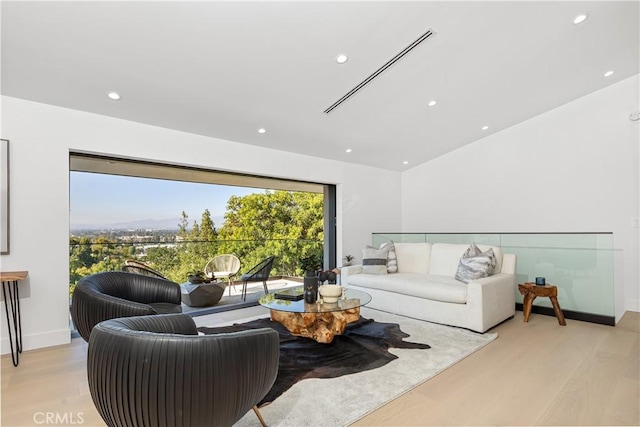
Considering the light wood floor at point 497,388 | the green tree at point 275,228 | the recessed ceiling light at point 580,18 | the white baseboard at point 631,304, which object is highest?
the recessed ceiling light at point 580,18

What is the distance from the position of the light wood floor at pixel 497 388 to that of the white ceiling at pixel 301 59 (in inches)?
99.9

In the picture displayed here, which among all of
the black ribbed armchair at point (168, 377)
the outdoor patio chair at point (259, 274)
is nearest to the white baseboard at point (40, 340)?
the outdoor patio chair at point (259, 274)

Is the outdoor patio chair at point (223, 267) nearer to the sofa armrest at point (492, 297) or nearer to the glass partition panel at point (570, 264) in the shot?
the sofa armrest at point (492, 297)

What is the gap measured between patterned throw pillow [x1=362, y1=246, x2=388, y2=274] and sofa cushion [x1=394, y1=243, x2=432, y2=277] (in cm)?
33

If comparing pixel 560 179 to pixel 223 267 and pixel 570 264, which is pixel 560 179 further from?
pixel 223 267

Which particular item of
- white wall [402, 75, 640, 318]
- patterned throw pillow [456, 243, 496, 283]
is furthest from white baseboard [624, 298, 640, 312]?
patterned throw pillow [456, 243, 496, 283]

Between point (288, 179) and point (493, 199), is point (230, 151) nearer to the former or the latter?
point (288, 179)

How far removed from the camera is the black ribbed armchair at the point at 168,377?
124 centimetres

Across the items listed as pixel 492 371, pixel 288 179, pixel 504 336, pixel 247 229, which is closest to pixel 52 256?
pixel 247 229

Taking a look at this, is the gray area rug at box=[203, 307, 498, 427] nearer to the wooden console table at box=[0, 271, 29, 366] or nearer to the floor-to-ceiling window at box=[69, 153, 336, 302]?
the floor-to-ceiling window at box=[69, 153, 336, 302]

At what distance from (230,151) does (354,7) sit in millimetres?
→ 2611
